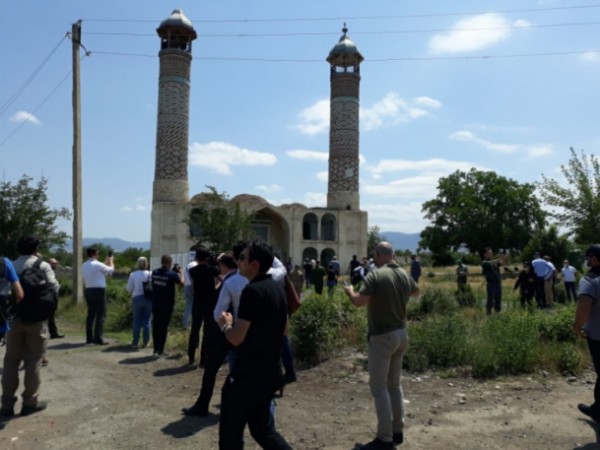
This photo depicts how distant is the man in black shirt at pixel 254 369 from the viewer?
3.15m

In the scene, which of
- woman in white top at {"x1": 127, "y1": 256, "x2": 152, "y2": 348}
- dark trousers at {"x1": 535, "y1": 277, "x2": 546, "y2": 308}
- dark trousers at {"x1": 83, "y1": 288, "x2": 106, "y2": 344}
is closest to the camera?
woman in white top at {"x1": 127, "y1": 256, "x2": 152, "y2": 348}

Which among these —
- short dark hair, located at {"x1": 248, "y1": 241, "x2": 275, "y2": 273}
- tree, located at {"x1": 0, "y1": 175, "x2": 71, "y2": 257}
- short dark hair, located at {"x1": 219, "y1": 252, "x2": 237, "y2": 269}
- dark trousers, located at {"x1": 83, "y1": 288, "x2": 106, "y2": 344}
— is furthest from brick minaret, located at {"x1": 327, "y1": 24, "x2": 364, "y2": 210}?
short dark hair, located at {"x1": 248, "y1": 241, "x2": 275, "y2": 273}

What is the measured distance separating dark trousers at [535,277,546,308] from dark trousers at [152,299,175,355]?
392 inches

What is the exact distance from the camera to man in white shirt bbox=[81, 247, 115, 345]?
9.10 metres

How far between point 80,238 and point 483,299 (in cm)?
1124

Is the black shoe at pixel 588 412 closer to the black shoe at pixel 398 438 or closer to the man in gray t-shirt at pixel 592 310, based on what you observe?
the man in gray t-shirt at pixel 592 310

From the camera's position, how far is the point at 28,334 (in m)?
5.23

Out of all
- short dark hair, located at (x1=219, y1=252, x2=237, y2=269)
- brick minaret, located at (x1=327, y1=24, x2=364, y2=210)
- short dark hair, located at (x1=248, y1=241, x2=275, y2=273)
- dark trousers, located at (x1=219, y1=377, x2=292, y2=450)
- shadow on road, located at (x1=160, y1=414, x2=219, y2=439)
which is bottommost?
shadow on road, located at (x1=160, y1=414, x2=219, y2=439)

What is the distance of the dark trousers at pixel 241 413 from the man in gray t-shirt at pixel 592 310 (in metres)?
3.06

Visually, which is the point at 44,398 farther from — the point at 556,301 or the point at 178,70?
the point at 178,70

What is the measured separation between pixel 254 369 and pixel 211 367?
7.60 ft

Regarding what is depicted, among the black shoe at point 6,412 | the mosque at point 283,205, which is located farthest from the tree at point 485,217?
the black shoe at point 6,412

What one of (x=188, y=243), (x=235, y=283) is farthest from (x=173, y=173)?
(x=235, y=283)

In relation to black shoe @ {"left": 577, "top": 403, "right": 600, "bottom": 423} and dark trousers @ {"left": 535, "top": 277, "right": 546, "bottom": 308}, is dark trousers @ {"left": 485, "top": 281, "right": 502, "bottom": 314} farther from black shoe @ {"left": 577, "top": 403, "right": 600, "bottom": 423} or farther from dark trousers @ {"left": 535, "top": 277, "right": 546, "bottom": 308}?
black shoe @ {"left": 577, "top": 403, "right": 600, "bottom": 423}
